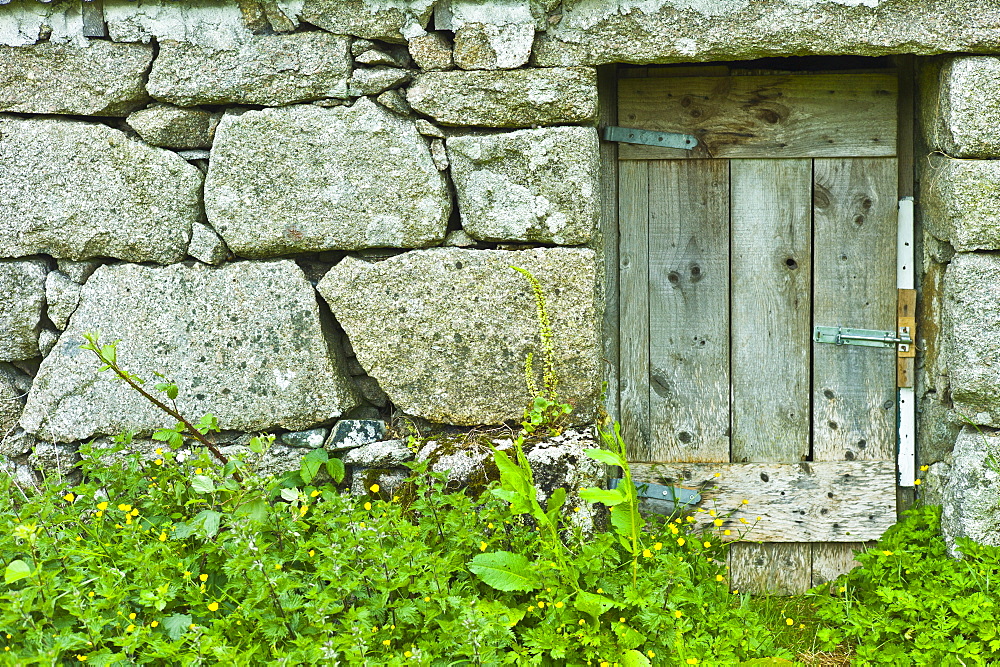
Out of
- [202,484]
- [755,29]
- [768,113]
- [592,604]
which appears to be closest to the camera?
[592,604]

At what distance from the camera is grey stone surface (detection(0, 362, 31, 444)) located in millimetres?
2529

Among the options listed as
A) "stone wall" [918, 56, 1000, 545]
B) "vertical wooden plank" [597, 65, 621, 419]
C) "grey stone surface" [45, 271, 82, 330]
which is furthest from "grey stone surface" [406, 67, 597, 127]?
"grey stone surface" [45, 271, 82, 330]

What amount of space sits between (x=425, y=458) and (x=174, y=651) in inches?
33.8

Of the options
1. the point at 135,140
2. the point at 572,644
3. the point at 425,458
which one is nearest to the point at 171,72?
the point at 135,140

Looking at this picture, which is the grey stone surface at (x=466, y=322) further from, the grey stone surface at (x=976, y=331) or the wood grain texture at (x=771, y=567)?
the grey stone surface at (x=976, y=331)

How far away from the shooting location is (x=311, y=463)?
8.04ft

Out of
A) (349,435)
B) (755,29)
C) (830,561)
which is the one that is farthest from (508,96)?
(830,561)

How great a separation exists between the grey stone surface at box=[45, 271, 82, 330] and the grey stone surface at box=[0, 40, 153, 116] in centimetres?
50

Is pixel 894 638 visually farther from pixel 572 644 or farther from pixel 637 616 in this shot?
pixel 572 644

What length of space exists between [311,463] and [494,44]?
1.34 meters

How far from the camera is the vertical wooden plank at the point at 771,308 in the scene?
2.77 m

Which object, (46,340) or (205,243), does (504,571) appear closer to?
(205,243)

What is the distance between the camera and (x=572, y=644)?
2.12 m

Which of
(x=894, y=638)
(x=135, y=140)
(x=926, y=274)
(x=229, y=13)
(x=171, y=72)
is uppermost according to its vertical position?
(x=229, y=13)
